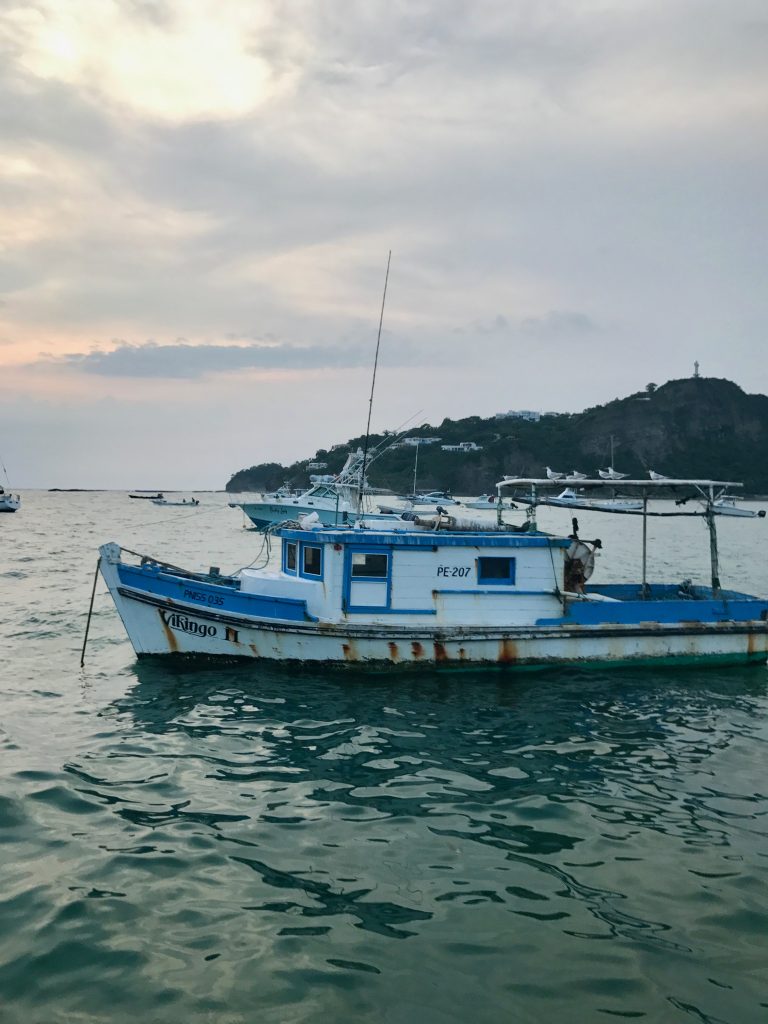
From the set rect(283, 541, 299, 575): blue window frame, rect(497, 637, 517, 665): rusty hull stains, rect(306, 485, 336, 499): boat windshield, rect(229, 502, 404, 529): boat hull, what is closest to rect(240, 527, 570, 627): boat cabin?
rect(283, 541, 299, 575): blue window frame

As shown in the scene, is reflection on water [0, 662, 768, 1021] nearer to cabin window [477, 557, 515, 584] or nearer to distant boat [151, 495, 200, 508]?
cabin window [477, 557, 515, 584]

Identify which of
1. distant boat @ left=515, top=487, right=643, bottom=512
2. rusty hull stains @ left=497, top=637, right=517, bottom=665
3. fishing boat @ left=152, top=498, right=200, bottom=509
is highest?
distant boat @ left=515, top=487, right=643, bottom=512

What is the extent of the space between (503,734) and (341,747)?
2.73 m

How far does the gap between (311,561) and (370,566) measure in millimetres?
1353

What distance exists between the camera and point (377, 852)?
24.8 feet

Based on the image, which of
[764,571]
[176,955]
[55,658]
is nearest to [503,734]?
[176,955]

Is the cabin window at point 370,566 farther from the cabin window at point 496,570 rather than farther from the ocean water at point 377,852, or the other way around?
the ocean water at point 377,852

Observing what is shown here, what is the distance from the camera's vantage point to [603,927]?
6.30 m

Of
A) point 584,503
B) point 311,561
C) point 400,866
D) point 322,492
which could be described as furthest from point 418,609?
point 322,492

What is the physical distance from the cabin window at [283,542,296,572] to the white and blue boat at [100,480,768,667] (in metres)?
0.03

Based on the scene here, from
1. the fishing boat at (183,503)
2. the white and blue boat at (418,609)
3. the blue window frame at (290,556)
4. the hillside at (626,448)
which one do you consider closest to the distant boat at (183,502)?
the fishing boat at (183,503)

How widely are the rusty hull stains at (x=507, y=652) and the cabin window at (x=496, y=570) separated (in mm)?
1317

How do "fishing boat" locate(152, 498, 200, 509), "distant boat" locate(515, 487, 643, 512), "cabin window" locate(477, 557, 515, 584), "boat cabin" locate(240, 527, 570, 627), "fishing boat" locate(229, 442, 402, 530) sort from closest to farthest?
"boat cabin" locate(240, 527, 570, 627) → "cabin window" locate(477, 557, 515, 584) → "distant boat" locate(515, 487, 643, 512) → "fishing boat" locate(229, 442, 402, 530) → "fishing boat" locate(152, 498, 200, 509)

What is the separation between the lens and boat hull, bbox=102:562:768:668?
14.7 m
